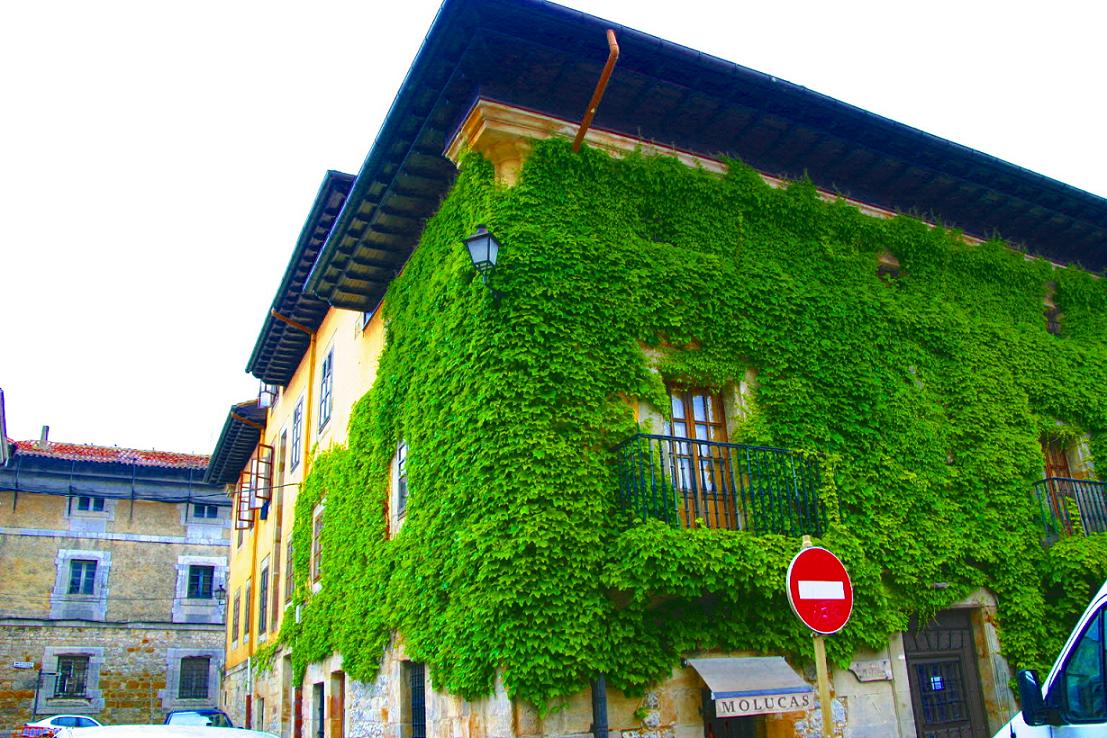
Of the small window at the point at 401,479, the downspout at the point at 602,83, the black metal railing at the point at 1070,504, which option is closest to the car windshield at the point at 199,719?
the small window at the point at 401,479

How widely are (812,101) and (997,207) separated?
4.23 metres

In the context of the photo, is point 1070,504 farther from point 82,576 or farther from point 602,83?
point 82,576

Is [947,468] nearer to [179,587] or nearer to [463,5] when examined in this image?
[463,5]

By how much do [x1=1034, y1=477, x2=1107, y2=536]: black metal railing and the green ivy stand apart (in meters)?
0.36

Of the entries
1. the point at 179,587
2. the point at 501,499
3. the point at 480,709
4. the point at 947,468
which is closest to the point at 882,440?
the point at 947,468

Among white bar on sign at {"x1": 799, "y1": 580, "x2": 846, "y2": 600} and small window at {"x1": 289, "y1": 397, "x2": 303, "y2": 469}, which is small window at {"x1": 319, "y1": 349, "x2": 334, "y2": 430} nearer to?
small window at {"x1": 289, "y1": 397, "x2": 303, "y2": 469}

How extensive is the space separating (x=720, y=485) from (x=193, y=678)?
2724 centimetres

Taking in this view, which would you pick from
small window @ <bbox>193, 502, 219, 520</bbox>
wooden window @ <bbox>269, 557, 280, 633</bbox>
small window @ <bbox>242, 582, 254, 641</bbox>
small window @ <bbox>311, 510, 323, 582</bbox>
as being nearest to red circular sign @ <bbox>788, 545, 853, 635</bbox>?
small window @ <bbox>311, 510, 323, 582</bbox>

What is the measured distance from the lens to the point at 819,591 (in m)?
5.87

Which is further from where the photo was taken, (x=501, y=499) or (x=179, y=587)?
(x=179, y=587)

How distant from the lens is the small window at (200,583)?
32.1 meters

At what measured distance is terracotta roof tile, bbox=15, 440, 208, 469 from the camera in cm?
3080

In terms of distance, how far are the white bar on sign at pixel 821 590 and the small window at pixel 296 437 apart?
14.7 meters

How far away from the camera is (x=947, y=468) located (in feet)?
36.5
